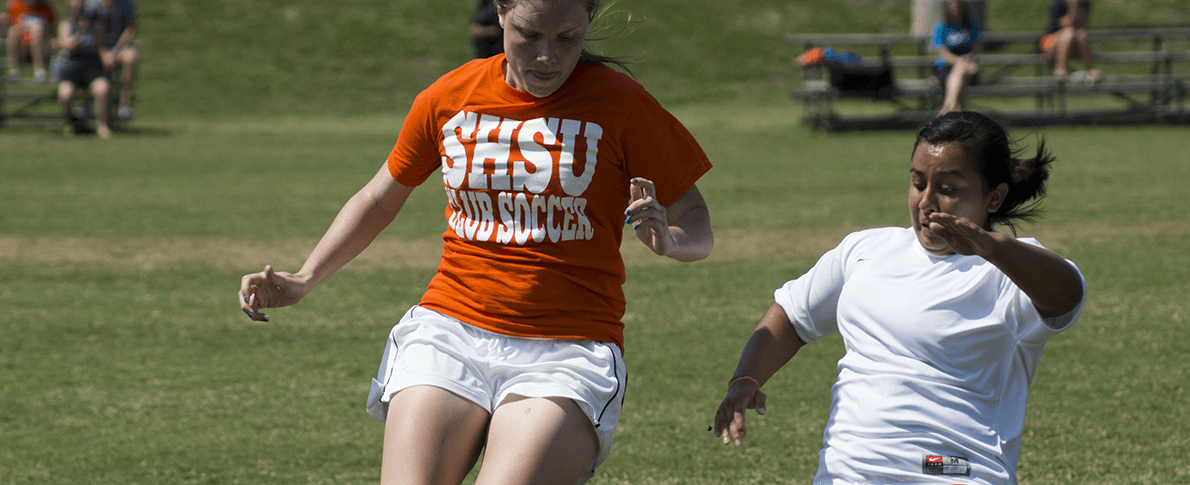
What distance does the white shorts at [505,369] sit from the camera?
2682 millimetres

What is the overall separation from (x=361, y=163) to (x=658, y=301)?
23.6 feet

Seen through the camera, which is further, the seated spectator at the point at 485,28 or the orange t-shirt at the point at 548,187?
the seated spectator at the point at 485,28

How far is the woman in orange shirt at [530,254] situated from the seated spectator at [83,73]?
14327 mm

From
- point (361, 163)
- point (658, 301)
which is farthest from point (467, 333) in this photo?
point (361, 163)

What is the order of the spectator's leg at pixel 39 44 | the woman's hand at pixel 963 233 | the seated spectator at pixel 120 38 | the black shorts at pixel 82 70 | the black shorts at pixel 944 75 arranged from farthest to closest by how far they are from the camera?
Result: 1. the spectator's leg at pixel 39 44
2. the seated spectator at pixel 120 38
3. the black shorts at pixel 82 70
4. the black shorts at pixel 944 75
5. the woman's hand at pixel 963 233

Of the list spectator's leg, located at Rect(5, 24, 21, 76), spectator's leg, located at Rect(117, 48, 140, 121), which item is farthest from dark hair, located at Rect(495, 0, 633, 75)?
spectator's leg, located at Rect(5, 24, 21, 76)

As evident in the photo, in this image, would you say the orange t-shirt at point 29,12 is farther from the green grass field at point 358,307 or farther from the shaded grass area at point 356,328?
the shaded grass area at point 356,328

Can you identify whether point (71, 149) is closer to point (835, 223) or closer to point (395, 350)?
point (835, 223)

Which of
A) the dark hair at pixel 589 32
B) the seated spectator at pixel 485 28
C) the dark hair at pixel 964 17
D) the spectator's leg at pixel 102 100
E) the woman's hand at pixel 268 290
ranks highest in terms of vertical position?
the dark hair at pixel 589 32

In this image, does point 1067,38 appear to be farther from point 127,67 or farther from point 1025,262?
point 1025,262

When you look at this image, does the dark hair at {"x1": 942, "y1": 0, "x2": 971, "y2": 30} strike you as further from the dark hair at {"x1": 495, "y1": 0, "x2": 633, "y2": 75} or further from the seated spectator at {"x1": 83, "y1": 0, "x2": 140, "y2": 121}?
the dark hair at {"x1": 495, "y1": 0, "x2": 633, "y2": 75}

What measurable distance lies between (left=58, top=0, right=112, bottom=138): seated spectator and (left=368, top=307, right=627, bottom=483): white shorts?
14401 mm

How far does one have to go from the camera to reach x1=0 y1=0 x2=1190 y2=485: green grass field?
4.20m

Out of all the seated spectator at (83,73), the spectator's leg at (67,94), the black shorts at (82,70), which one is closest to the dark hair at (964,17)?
the seated spectator at (83,73)
